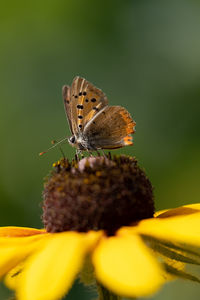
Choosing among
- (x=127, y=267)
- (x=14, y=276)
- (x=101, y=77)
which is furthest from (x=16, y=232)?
(x=101, y=77)

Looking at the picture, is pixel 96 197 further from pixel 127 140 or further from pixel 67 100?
pixel 67 100

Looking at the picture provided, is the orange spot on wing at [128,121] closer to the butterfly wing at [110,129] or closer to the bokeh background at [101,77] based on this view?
the butterfly wing at [110,129]

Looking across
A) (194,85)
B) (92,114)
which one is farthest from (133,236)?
(194,85)

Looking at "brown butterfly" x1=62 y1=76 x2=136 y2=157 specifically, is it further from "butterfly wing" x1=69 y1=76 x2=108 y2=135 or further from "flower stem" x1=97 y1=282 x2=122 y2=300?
"flower stem" x1=97 y1=282 x2=122 y2=300

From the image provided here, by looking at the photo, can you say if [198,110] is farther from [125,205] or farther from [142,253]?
[142,253]

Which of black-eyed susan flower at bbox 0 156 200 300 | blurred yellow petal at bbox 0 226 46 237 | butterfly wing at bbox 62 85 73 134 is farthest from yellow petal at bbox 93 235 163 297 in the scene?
butterfly wing at bbox 62 85 73 134
